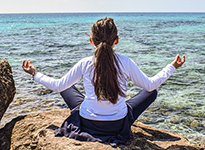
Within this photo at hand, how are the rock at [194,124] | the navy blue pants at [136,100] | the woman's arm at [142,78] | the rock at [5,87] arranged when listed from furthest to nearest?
the rock at [194,124] → the rock at [5,87] → the navy blue pants at [136,100] → the woman's arm at [142,78]

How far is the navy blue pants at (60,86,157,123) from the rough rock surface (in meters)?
0.34

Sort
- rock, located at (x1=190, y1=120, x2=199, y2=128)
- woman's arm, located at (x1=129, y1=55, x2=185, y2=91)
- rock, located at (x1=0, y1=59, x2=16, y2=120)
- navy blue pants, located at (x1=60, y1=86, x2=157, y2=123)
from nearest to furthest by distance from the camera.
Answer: woman's arm, located at (x1=129, y1=55, x2=185, y2=91) < navy blue pants, located at (x1=60, y1=86, x2=157, y2=123) < rock, located at (x1=0, y1=59, x2=16, y2=120) < rock, located at (x1=190, y1=120, x2=199, y2=128)

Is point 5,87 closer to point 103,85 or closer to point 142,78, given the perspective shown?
point 103,85

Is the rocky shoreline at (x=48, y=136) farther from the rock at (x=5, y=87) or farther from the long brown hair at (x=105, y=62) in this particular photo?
the long brown hair at (x=105, y=62)

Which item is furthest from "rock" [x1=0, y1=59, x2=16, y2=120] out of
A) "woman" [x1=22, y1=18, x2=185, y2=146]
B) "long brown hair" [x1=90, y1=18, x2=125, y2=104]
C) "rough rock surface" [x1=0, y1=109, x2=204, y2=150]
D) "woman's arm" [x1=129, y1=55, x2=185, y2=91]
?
"woman's arm" [x1=129, y1=55, x2=185, y2=91]

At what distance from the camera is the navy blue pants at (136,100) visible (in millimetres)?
3346

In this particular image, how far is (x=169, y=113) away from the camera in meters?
5.63

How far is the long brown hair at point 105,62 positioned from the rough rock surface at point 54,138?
599mm

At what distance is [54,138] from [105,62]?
3.64 feet

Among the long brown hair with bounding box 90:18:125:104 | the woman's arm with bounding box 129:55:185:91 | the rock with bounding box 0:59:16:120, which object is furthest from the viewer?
the rock with bounding box 0:59:16:120

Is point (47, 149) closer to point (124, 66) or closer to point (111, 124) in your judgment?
point (111, 124)

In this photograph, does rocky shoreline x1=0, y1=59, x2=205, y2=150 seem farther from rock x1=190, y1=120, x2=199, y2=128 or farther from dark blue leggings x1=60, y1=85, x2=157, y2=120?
rock x1=190, y1=120, x2=199, y2=128

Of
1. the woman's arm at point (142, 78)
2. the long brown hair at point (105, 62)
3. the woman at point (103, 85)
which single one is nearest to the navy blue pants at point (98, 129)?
the woman at point (103, 85)

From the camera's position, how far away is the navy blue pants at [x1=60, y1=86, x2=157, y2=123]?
3346mm
